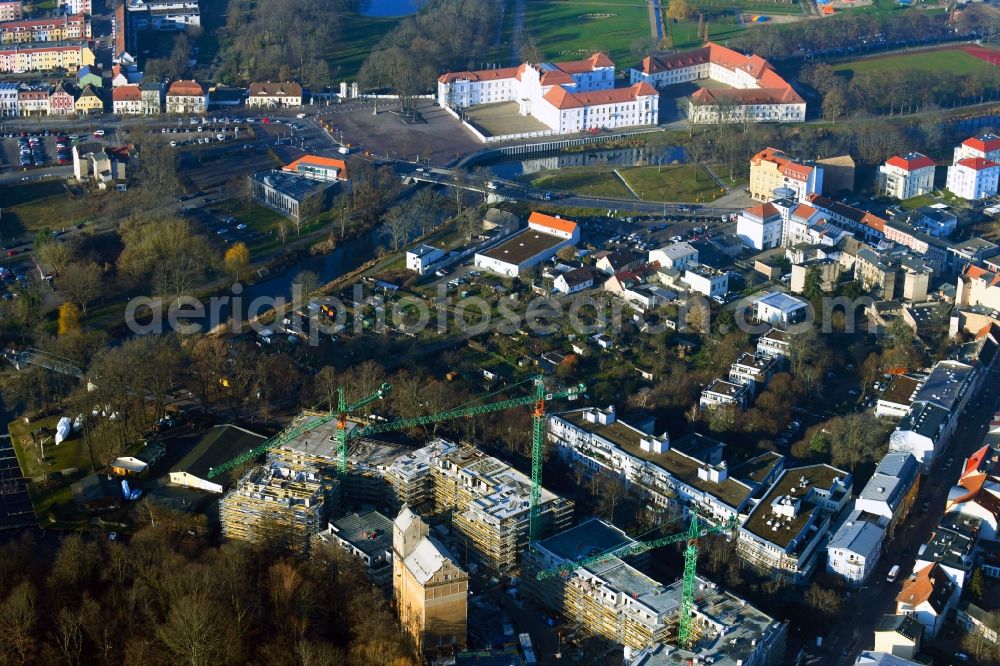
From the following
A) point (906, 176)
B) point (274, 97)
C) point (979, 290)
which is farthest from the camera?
point (274, 97)

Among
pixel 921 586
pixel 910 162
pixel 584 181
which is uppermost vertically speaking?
pixel 910 162

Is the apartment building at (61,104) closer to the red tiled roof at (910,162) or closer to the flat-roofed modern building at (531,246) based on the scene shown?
the flat-roofed modern building at (531,246)

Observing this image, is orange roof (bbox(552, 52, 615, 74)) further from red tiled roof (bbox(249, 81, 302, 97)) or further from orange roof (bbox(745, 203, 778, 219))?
orange roof (bbox(745, 203, 778, 219))

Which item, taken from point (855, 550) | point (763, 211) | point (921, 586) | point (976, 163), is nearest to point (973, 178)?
point (976, 163)

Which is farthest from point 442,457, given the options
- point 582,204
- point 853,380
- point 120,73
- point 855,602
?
point 120,73

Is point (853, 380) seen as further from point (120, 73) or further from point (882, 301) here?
point (120, 73)

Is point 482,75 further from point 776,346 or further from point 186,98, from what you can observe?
point 776,346
